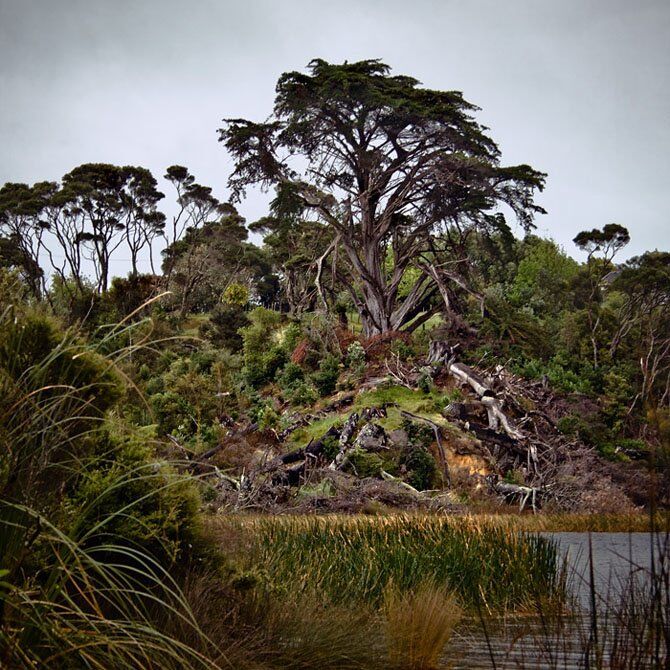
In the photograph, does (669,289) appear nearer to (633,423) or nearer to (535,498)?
(633,423)

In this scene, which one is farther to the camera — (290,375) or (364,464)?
(290,375)

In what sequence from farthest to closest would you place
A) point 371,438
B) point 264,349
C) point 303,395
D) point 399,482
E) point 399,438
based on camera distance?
point 264,349, point 303,395, point 399,438, point 371,438, point 399,482

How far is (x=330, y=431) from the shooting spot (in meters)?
19.3

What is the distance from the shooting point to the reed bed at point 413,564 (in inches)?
243

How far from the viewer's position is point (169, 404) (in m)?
Answer: 21.9

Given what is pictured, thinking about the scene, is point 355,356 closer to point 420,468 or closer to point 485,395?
point 485,395

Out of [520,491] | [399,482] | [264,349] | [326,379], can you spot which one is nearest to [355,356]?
[326,379]

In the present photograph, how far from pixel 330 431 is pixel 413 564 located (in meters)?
12.8

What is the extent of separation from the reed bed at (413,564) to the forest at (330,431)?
0.13ft

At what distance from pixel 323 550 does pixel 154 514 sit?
4050 millimetres

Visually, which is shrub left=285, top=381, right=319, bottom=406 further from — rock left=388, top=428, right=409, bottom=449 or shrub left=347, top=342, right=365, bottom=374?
rock left=388, top=428, right=409, bottom=449

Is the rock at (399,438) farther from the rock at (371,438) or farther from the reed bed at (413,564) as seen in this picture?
the reed bed at (413,564)

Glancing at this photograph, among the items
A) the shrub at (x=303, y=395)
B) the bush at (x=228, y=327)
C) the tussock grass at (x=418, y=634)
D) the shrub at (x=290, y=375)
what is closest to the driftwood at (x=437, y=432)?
the shrub at (x=303, y=395)

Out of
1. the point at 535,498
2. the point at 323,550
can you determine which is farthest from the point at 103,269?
the point at 323,550
